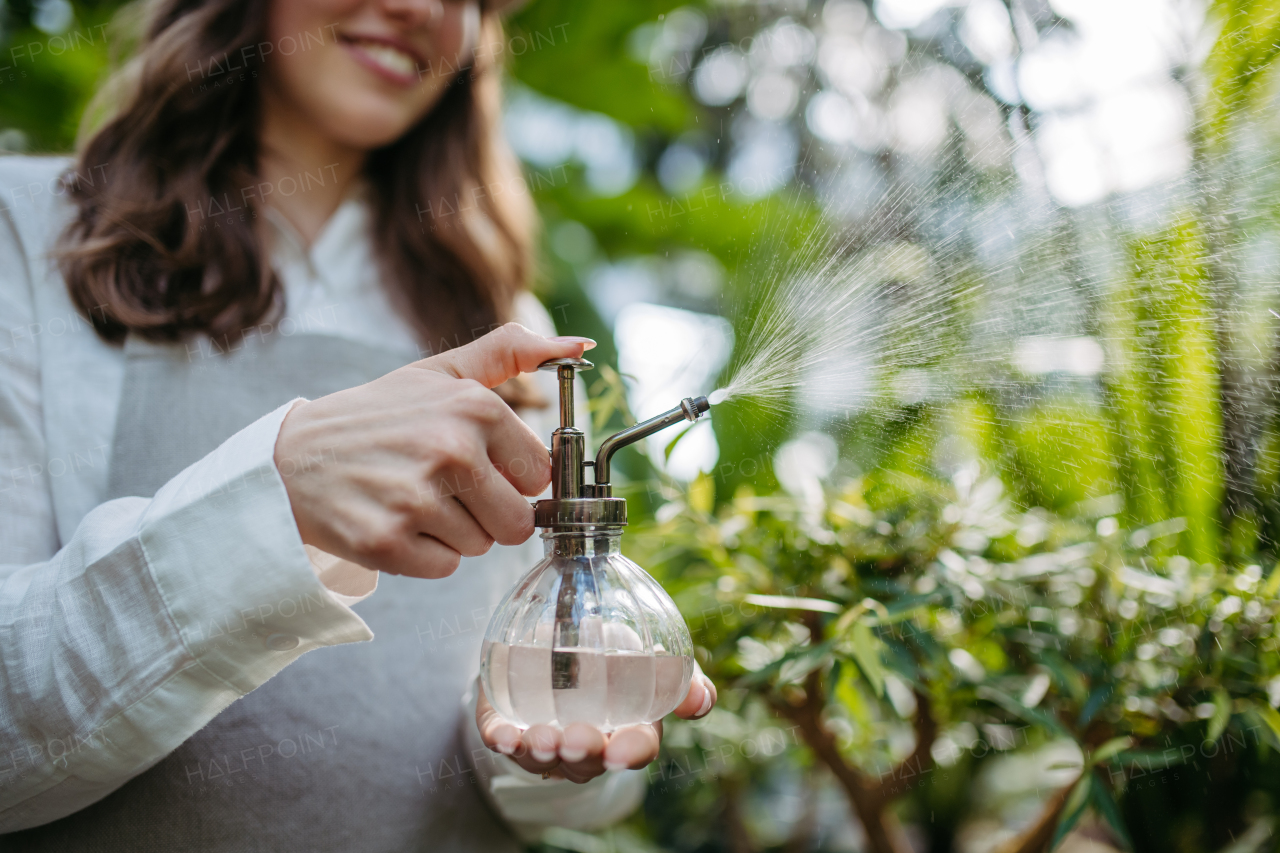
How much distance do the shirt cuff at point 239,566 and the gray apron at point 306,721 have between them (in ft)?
0.94

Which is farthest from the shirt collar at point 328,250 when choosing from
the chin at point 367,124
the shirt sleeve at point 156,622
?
the shirt sleeve at point 156,622

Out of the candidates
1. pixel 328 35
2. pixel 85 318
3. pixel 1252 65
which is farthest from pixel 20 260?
pixel 1252 65

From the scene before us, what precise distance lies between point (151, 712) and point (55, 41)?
1927 mm

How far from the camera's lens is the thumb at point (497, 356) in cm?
58

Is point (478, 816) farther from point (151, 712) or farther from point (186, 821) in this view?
point (151, 712)

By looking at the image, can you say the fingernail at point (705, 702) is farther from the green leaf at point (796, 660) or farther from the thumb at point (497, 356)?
the thumb at point (497, 356)

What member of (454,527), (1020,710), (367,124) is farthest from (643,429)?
(367,124)

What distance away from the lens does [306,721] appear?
85 cm

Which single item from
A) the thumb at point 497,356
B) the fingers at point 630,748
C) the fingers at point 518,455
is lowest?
the fingers at point 630,748

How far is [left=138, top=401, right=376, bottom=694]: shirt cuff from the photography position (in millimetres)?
544

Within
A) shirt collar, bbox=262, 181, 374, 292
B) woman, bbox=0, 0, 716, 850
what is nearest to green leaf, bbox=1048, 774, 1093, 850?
woman, bbox=0, 0, 716, 850

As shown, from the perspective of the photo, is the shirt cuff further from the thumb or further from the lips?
the lips

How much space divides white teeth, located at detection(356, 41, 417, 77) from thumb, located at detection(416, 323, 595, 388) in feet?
1.95

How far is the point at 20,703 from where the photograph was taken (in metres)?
→ 0.60
